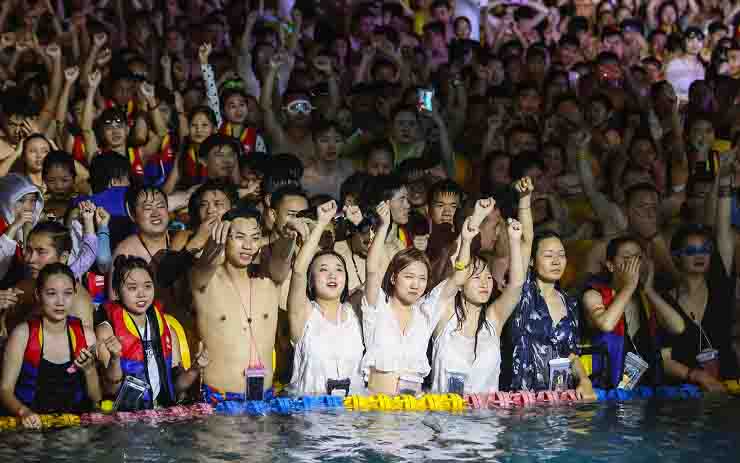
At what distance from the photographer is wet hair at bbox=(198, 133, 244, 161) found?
378 inches

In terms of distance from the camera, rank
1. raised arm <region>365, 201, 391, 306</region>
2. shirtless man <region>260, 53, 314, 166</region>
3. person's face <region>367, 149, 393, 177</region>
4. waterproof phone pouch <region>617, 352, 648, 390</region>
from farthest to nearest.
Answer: shirtless man <region>260, 53, 314, 166</region>
person's face <region>367, 149, 393, 177</region>
waterproof phone pouch <region>617, 352, 648, 390</region>
raised arm <region>365, 201, 391, 306</region>

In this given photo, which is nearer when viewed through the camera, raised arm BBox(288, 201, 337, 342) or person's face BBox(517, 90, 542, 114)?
raised arm BBox(288, 201, 337, 342)

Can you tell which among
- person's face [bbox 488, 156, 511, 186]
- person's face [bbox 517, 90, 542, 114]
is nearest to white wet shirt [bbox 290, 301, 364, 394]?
person's face [bbox 488, 156, 511, 186]

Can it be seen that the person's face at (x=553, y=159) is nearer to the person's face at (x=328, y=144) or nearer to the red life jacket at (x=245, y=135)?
the person's face at (x=328, y=144)

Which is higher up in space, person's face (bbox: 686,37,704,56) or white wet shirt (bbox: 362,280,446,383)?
person's face (bbox: 686,37,704,56)

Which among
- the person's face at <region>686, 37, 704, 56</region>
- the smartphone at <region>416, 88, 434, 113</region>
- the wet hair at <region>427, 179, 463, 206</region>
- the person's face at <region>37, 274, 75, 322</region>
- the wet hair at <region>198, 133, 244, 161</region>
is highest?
the person's face at <region>686, 37, 704, 56</region>

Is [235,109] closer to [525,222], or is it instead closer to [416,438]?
[525,222]

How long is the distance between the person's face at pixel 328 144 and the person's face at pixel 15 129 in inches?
94.2

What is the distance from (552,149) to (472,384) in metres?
3.27

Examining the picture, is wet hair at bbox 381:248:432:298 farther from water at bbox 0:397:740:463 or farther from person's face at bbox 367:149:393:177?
person's face at bbox 367:149:393:177

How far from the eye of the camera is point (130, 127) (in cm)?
1035

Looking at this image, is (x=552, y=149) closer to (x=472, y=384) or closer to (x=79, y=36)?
(x=472, y=384)

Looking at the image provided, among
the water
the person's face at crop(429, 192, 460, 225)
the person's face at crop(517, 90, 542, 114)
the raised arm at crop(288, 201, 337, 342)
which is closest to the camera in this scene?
the water

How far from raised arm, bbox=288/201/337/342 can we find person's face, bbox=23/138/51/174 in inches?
98.3
